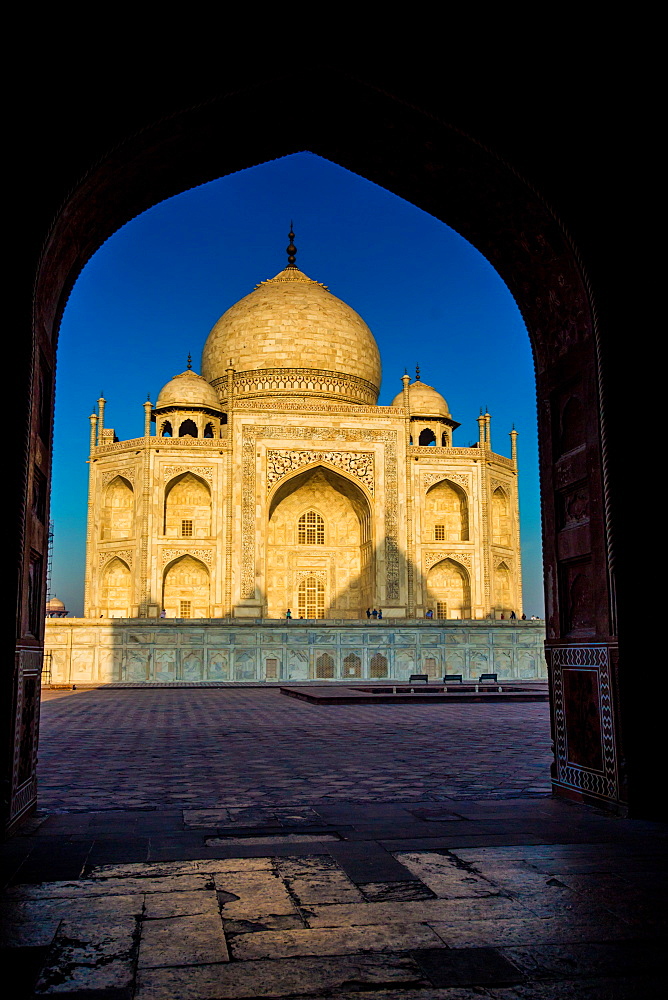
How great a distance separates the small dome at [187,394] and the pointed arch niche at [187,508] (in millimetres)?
3255

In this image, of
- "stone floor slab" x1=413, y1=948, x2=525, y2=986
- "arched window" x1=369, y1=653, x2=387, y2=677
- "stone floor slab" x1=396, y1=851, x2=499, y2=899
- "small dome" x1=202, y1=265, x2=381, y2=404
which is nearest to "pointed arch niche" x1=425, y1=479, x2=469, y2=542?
"small dome" x1=202, y1=265, x2=381, y2=404

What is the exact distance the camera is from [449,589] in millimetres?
29812

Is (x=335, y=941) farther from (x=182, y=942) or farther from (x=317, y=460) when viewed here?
(x=317, y=460)

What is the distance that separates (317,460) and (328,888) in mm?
25108

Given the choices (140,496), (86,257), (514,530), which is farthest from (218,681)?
(86,257)

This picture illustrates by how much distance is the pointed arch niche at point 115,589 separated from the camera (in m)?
28.8

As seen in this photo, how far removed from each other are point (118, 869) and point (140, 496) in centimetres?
2515

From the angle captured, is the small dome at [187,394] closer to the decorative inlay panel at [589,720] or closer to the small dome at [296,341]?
the small dome at [296,341]

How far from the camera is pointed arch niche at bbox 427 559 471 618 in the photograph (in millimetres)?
29578

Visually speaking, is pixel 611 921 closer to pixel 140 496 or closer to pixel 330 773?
pixel 330 773

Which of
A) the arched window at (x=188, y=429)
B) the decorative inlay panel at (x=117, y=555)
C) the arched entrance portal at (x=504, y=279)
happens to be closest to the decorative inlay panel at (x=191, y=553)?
the decorative inlay panel at (x=117, y=555)

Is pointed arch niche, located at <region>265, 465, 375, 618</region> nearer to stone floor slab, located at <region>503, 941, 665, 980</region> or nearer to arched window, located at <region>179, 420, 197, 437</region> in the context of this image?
arched window, located at <region>179, 420, 197, 437</region>

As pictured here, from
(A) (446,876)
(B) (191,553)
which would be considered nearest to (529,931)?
(A) (446,876)

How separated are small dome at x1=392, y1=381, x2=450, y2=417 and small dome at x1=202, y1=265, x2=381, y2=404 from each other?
1605 millimetres
